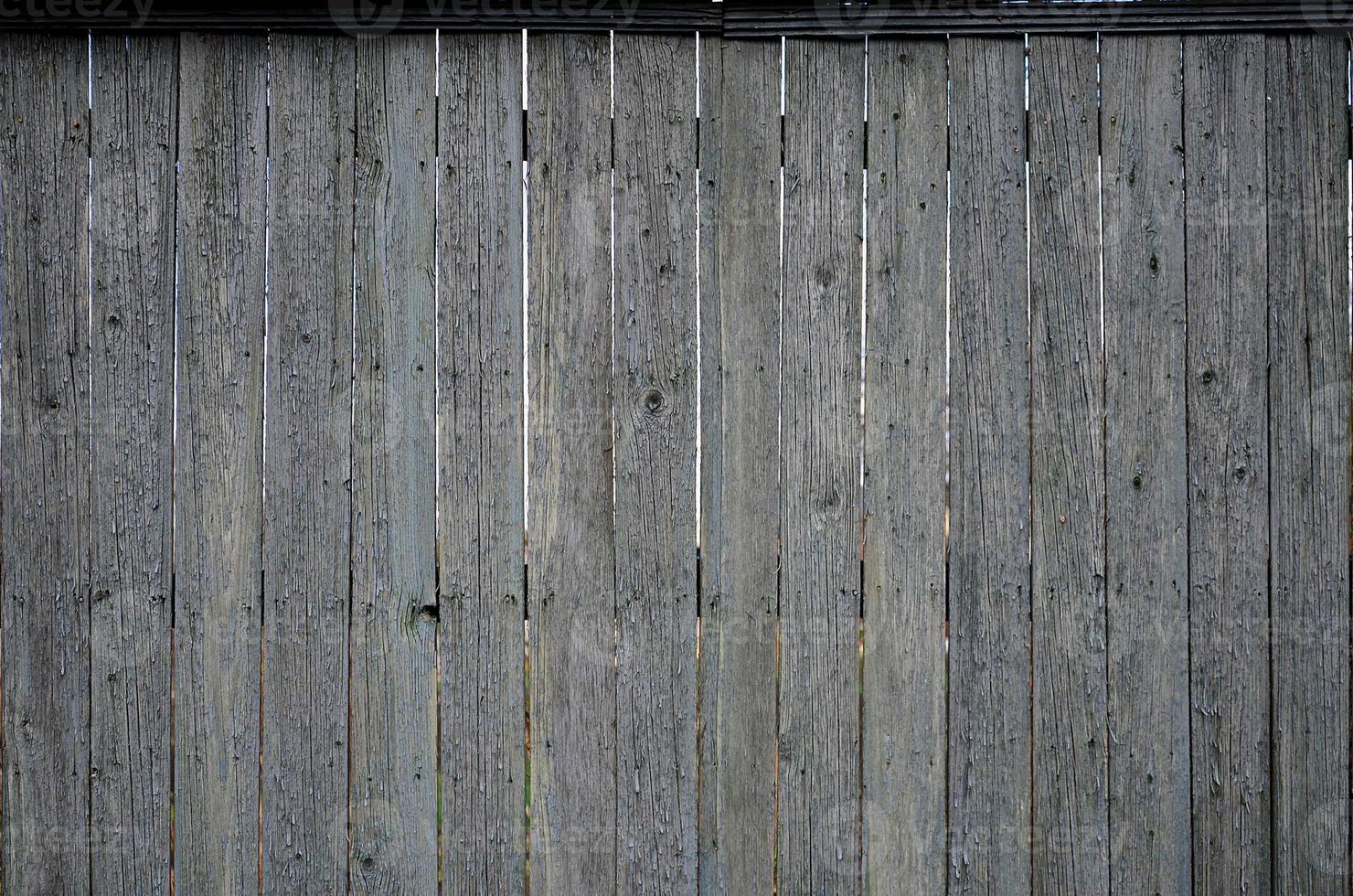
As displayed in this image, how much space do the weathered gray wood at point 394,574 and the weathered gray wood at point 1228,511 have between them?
1.56m

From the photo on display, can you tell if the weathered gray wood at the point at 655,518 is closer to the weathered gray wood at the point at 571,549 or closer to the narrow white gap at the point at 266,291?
the weathered gray wood at the point at 571,549

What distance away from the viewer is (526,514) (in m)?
1.84

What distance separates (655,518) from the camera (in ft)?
6.03

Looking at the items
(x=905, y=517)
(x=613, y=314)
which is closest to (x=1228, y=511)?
(x=905, y=517)

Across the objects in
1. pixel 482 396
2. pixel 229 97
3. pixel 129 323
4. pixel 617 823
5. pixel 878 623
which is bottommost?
pixel 617 823

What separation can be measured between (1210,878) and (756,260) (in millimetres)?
1567

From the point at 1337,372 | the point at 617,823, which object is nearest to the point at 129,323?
the point at 617,823

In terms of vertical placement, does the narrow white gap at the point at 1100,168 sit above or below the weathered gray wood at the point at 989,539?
above

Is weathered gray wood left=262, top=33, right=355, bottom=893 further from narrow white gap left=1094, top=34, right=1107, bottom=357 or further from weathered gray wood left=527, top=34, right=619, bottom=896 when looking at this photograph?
narrow white gap left=1094, top=34, right=1107, bottom=357

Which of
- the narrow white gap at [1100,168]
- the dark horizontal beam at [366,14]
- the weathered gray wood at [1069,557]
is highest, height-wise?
the dark horizontal beam at [366,14]

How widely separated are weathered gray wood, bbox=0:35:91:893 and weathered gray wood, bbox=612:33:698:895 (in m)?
1.11

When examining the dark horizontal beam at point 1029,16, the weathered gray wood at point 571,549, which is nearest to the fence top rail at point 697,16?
the dark horizontal beam at point 1029,16

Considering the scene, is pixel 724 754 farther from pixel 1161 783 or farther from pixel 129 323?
pixel 129 323

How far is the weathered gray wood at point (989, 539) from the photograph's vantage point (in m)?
1.84
